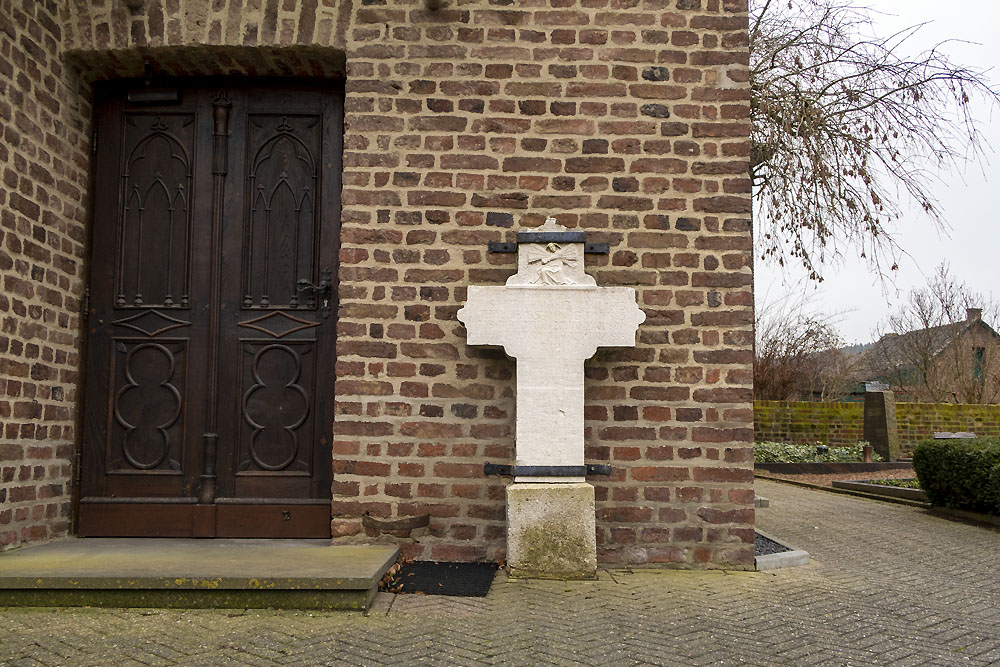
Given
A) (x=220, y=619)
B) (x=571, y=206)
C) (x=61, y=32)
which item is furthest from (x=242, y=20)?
(x=220, y=619)

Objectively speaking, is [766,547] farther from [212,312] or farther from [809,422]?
[809,422]

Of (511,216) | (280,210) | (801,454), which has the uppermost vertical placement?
(280,210)

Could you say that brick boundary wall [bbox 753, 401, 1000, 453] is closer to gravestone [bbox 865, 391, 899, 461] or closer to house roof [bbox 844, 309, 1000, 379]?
gravestone [bbox 865, 391, 899, 461]

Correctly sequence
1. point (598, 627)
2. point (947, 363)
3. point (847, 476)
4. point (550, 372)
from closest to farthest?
point (598, 627)
point (550, 372)
point (847, 476)
point (947, 363)

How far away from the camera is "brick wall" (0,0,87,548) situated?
443cm

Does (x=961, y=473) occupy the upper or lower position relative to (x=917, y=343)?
lower

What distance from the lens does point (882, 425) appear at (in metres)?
16.5

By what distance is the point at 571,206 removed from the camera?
4.80 metres

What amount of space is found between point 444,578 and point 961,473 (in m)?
6.21

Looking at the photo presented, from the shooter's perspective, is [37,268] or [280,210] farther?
[280,210]

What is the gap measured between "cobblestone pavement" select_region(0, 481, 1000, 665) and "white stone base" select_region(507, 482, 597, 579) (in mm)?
108

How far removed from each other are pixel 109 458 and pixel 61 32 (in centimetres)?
267

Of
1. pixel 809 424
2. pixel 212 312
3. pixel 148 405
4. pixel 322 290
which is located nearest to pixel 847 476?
pixel 809 424

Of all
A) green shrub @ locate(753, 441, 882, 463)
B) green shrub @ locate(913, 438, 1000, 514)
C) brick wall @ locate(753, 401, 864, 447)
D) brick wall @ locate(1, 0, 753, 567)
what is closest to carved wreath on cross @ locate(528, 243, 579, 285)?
brick wall @ locate(1, 0, 753, 567)
